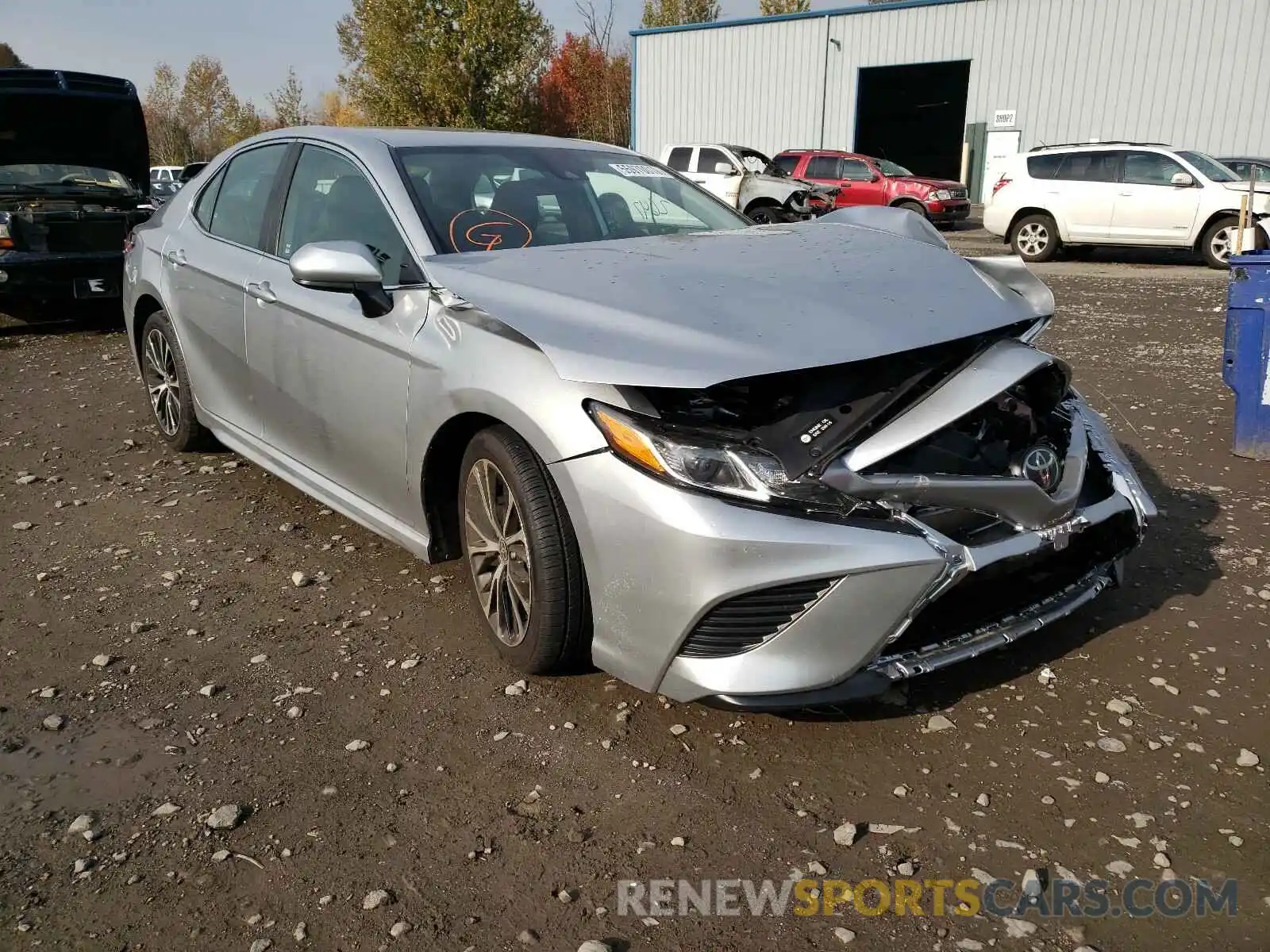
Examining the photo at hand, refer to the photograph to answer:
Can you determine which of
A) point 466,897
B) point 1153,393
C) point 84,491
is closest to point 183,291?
point 84,491

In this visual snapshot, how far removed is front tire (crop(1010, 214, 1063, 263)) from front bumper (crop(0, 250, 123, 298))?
1257cm

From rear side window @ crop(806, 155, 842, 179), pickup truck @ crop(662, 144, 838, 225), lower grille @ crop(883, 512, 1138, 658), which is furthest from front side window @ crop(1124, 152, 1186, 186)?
lower grille @ crop(883, 512, 1138, 658)

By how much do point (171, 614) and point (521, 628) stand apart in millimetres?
1457

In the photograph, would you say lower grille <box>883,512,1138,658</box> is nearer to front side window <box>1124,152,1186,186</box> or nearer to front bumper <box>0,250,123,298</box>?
front bumper <box>0,250,123,298</box>

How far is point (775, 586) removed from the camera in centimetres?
243

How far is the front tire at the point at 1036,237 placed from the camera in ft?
50.5

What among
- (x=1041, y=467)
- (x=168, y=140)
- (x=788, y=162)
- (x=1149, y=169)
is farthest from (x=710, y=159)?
(x=168, y=140)

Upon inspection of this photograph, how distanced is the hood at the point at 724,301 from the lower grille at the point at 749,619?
21.1 inches

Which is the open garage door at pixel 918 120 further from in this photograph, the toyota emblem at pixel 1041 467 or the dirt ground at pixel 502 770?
the toyota emblem at pixel 1041 467

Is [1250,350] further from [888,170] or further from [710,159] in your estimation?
[888,170]

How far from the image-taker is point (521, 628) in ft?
10.0

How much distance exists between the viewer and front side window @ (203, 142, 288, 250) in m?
4.30

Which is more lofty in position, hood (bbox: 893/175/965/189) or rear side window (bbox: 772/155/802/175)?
rear side window (bbox: 772/155/802/175)

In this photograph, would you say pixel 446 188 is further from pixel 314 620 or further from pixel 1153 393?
pixel 1153 393
